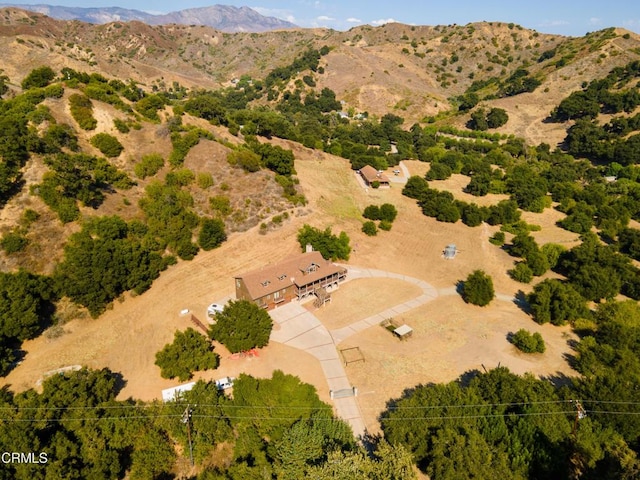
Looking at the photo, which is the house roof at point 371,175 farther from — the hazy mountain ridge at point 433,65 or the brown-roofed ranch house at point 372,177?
the hazy mountain ridge at point 433,65

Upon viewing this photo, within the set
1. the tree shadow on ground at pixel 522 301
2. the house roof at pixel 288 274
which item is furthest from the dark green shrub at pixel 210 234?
the tree shadow on ground at pixel 522 301

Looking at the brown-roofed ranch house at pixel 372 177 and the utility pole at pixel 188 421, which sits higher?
the brown-roofed ranch house at pixel 372 177

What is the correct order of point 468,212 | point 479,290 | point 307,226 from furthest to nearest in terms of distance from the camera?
point 468,212
point 307,226
point 479,290

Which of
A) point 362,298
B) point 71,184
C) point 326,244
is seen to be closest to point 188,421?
point 362,298

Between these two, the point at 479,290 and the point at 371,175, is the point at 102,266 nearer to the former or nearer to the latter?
the point at 479,290

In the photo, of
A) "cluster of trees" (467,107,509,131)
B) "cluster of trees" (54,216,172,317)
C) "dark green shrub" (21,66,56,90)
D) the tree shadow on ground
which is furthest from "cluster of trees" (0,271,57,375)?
"cluster of trees" (467,107,509,131)

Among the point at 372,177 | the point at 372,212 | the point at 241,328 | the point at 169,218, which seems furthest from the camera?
the point at 372,177
